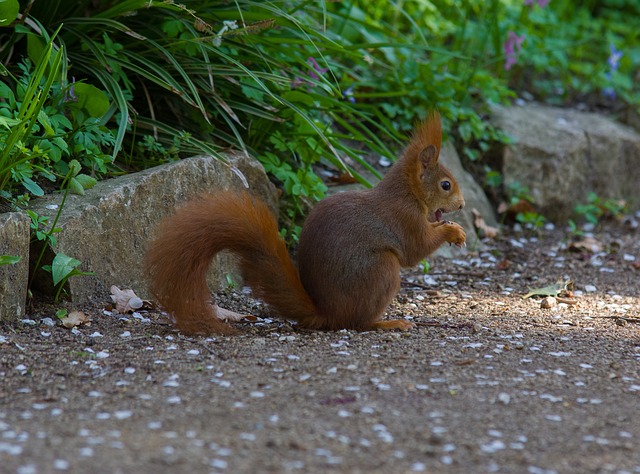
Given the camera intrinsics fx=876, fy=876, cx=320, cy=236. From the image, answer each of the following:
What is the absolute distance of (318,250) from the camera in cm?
329

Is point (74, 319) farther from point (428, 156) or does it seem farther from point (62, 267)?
point (428, 156)

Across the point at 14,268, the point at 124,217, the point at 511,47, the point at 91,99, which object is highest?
the point at 511,47

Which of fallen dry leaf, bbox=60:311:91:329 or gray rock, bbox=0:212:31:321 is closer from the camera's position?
gray rock, bbox=0:212:31:321

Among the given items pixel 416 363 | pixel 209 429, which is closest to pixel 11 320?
pixel 209 429

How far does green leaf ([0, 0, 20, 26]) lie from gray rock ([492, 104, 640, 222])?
129 inches

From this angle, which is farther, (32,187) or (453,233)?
(453,233)

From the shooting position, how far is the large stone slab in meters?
3.37

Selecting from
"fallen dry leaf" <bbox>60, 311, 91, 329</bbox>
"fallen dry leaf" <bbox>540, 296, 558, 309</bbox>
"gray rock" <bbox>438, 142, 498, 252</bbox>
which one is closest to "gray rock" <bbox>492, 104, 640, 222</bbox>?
"gray rock" <bbox>438, 142, 498, 252</bbox>

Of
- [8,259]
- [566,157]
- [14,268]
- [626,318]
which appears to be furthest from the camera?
[566,157]

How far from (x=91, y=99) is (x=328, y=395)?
1.79 m

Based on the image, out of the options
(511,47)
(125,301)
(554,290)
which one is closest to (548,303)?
(554,290)

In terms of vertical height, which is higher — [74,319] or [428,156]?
[428,156]

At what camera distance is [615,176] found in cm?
613

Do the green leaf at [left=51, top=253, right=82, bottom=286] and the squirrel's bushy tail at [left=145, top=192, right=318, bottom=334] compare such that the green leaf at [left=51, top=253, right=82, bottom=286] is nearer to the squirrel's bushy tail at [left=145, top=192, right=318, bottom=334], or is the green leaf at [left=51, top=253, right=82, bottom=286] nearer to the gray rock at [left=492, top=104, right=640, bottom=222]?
the squirrel's bushy tail at [left=145, top=192, right=318, bottom=334]
